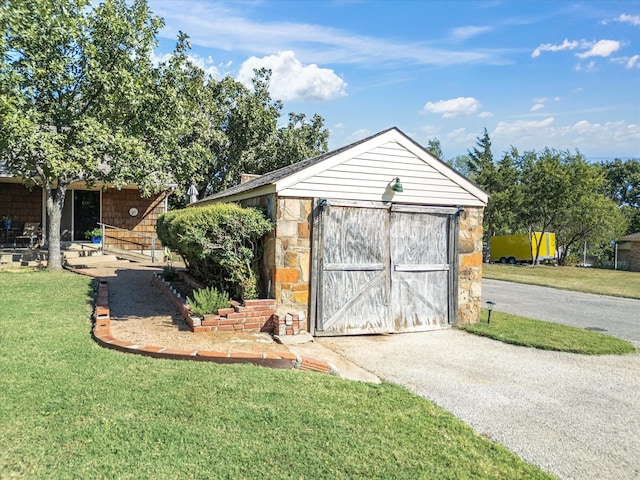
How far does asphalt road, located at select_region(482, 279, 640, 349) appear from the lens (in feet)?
29.6

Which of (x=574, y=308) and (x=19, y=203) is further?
(x=19, y=203)

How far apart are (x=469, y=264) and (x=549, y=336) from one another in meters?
1.76

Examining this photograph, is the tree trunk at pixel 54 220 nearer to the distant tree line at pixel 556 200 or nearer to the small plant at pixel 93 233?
the small plant at pixel 93 233

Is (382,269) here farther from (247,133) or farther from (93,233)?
(247,133)

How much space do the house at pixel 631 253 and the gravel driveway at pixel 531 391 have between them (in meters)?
32.0

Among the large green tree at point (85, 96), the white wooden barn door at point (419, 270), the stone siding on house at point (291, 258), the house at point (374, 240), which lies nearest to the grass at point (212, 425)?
the stone siding on house at point (291, 258)

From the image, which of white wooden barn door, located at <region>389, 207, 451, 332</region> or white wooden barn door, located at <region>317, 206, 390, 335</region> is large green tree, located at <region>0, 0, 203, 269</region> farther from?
white wooden barn door, located at <region>389, 207, 451, 332</region>

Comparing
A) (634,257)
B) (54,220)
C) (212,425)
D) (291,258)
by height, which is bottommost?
(212,425)

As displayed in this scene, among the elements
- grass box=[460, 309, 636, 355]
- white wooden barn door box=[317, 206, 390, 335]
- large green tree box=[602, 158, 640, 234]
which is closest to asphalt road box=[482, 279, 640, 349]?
grass box=[460, 309, 636, 355]

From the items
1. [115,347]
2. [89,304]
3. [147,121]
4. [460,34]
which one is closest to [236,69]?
[147,121]

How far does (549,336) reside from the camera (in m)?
7.38

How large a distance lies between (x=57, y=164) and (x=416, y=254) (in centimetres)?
826

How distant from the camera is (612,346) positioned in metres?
6.91

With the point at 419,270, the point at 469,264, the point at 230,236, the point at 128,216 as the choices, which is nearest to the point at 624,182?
the point at 469,264
